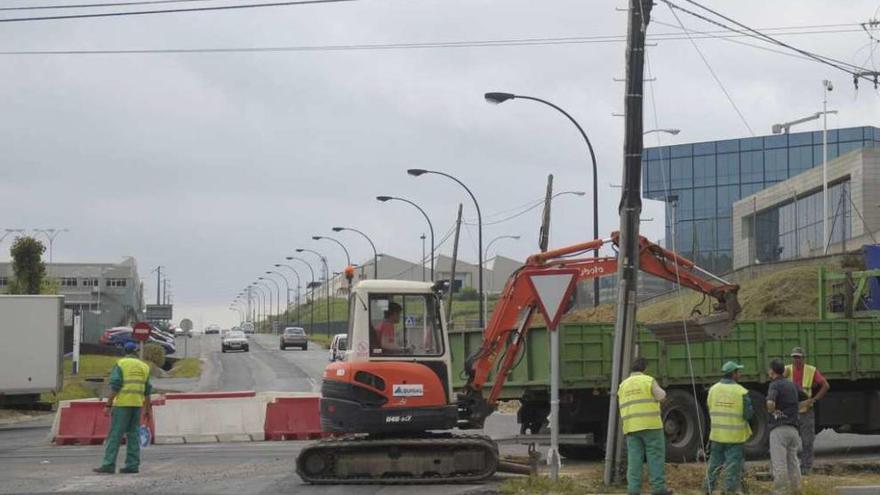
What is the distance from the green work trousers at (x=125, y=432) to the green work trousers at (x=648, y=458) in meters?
6.84

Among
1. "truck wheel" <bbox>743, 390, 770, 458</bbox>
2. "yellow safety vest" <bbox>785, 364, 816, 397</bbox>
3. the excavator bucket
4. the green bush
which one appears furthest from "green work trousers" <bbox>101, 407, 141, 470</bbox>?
the green bush

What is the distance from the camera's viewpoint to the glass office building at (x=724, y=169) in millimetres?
62406

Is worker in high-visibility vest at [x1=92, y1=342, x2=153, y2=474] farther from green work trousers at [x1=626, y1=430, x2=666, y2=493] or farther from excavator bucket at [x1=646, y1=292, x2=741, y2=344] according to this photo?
excavator bucket at [x1=646, y1=292, x2=741, y2=344]

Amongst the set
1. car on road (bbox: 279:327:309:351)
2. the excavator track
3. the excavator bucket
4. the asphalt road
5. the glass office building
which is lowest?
the asphalt road

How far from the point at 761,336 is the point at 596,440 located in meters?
3.08

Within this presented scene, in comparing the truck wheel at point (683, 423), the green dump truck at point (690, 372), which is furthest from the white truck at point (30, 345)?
A: the truck wheel at point (683, 423)

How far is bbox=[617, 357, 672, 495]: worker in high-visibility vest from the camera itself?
41.8ft

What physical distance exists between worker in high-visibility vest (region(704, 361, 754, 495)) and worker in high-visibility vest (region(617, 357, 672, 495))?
26.2 inches

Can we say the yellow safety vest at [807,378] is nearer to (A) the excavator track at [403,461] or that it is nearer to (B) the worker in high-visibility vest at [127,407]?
(A) the excavator track at [403,461]

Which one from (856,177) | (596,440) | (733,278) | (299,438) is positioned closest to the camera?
(596,440)

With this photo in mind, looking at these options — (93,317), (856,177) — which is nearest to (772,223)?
(856,177)

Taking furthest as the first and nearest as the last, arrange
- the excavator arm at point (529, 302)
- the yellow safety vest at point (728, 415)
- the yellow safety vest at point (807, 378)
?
1. the yellow safety vest at point (807, 378)
2. the excavator arm at point (529, 302)
3. the yellow safety vest at point (728, 415)

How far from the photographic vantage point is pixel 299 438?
23.4 meters

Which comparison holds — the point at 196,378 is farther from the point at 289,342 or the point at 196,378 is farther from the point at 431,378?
the point at 431,378
